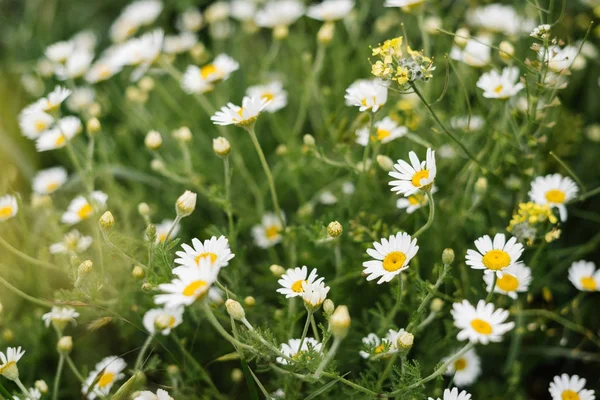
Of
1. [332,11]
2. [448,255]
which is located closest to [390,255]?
[448,255]

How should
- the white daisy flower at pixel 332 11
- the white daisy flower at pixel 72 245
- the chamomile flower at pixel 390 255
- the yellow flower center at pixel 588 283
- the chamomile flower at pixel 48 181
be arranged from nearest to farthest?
1. the chamomile flower at pixel 390 255
2. the yellow flower center at pixel 588 283
3. the white daisy flower at pixel 72 245
4. the chamomile flower at pixel 48 181
5. the white daisy flower at pixel 332 11

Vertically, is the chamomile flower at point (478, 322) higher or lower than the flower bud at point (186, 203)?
lower

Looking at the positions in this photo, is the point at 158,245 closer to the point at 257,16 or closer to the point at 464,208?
the point at 464,208

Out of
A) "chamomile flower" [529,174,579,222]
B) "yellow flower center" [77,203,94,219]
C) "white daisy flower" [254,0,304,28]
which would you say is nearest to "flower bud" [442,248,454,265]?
"chamomile flower" [529,174,579,222]

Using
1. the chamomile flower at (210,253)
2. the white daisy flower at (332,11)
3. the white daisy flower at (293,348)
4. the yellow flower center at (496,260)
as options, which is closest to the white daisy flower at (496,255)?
the yellow flower center at (496,260)

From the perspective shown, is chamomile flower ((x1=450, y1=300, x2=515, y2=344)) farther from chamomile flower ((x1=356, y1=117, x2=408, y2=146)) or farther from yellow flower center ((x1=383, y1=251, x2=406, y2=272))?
chamomile flower ((x1=356, y1=117, x2=408, y2=146))

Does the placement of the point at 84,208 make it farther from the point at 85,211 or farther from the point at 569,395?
the point at 569,395

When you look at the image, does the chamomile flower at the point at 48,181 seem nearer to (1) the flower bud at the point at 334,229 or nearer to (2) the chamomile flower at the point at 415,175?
(1) the flower bud at the point at 334,229

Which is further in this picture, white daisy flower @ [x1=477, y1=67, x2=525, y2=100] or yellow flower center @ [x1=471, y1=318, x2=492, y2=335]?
white daisy flower @ [x1=477, y1=67, x2=525, y2=100]
